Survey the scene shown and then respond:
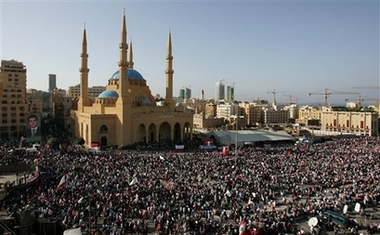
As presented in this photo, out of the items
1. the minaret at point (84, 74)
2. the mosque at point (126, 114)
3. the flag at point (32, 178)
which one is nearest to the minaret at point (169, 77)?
the mosque at point (126, 114)

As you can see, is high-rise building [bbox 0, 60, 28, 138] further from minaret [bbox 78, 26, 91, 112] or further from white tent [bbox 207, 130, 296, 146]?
white tent [bbox 207, 130, 296, 146]

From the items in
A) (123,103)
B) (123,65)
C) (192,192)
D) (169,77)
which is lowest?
(192,192)

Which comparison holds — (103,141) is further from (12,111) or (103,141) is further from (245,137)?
(12,111)

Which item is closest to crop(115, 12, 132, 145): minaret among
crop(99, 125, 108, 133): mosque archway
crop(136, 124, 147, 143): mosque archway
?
crop(99, 125, 108, 133): mosque archway

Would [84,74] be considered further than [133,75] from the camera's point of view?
No

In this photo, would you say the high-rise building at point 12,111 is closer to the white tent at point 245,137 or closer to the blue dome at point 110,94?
the blue dome at point 110,94

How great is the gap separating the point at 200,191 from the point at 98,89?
109 metres

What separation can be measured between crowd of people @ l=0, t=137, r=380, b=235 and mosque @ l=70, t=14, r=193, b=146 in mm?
11576

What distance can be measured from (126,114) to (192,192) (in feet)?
81.5

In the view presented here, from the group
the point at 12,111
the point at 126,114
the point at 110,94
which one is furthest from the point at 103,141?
the point at 12,111

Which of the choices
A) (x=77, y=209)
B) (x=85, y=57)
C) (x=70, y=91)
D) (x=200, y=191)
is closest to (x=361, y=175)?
(x=200, y=191)

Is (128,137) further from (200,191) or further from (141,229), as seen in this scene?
(141,229)

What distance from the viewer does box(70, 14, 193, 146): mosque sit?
43.9 meters

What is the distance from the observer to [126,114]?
144 ft
